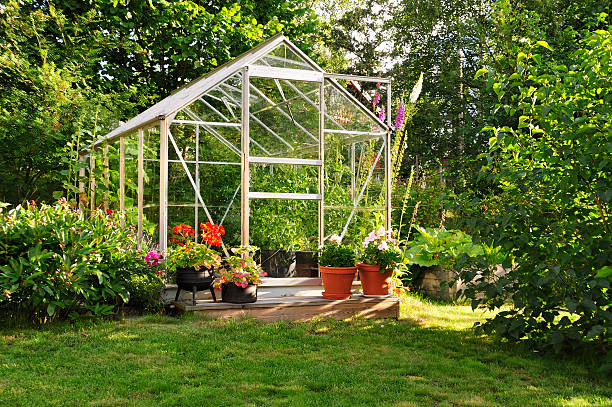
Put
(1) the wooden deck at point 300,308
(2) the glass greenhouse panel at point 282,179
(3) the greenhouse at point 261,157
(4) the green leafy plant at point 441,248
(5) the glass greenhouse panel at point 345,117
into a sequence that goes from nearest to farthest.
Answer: (1) the wooden deck at point 300,308, (4) the green leafy plant at point 441,248, (3) the greenhouse at point 261,157, (5) the glass greenhouse panel at point 345,117, (2) the glass greenhouse panel at point 282,179

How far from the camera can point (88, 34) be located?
1005 cm

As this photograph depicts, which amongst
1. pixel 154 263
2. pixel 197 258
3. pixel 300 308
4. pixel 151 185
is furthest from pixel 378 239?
pixel 151 185

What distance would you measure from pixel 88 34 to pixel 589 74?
8.57m

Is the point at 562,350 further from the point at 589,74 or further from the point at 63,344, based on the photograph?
the point at 63,344

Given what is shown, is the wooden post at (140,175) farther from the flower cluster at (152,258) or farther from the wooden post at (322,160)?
the wooden post at (322,160)

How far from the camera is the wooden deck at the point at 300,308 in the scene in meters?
5.54

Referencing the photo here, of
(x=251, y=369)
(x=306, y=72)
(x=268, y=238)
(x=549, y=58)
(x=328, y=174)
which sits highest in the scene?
(x=549, y=58)

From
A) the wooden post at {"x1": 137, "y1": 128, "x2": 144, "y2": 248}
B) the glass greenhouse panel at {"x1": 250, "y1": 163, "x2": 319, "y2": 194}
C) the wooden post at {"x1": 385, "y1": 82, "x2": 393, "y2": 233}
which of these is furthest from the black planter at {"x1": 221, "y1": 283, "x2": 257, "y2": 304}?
the glass greenhouse panel at {"x1": 250, "y1": 163, "x2": 319, "y2": 194}

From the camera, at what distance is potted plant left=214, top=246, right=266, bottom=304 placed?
554cm

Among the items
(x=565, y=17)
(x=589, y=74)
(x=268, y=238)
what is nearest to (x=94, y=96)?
(x=268, y=238)

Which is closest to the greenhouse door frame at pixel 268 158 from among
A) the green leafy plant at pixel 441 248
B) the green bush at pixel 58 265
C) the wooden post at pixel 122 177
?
the green leafy plant at pixel 441 248

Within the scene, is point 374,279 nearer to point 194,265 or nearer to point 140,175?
point 194,265

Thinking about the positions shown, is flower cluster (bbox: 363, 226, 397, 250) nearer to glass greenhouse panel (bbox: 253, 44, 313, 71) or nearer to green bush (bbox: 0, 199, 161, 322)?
glass greenhouse panel (bbox: 253, 44, 313, 71)

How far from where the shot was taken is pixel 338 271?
5926 mm
